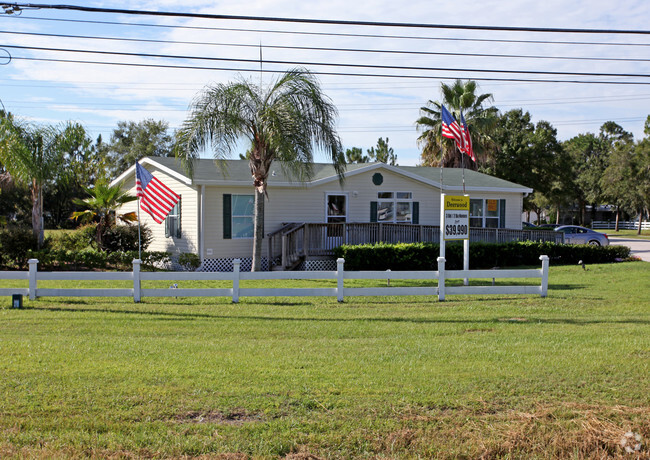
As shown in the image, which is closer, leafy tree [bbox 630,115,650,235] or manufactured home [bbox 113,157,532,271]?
manufactured home [bbox 113,157,532,271]

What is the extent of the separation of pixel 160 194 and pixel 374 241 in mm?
7838

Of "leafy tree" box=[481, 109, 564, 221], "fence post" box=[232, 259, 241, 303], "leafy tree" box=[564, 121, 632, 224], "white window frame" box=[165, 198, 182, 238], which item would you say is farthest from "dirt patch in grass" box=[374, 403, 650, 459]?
"leafy tree" box=[564, 121, 632, 224]

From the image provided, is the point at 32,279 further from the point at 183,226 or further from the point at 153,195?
the point at 183,226

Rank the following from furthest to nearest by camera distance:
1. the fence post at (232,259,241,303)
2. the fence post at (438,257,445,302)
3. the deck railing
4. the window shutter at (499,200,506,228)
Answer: the window shutter at (499,200,506,228) < the deck railing < the fence post at (438,257,445,302) < the fence post at (232,259,241,303)

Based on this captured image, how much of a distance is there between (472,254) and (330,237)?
514 cm

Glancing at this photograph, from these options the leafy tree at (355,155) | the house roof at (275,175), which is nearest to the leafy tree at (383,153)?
the leafy tree at (355,155)

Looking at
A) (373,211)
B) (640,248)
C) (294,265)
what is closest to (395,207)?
(373,211)

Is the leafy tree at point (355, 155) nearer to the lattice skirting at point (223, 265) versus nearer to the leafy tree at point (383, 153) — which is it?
the leafy tree at point (383, 153)

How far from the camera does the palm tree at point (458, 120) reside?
33.2 metres

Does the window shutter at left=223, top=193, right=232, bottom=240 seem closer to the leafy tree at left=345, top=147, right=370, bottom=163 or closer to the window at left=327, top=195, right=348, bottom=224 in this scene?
the window at left=327, top=195, right=348, bottom=224

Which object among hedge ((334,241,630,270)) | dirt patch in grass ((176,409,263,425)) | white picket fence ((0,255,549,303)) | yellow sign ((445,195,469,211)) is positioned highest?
yellow sign ((445,195,469,211))

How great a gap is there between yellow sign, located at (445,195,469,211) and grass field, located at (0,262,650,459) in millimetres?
4491

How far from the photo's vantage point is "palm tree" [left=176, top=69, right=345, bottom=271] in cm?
1620

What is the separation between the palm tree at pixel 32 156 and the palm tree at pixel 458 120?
2003 centimetres
